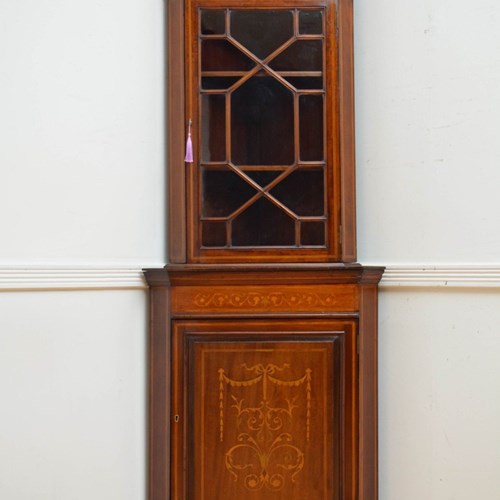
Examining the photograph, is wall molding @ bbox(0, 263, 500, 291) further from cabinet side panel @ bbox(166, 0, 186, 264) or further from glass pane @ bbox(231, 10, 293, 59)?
glass pane @ bbox(231, 10, 293, 59)

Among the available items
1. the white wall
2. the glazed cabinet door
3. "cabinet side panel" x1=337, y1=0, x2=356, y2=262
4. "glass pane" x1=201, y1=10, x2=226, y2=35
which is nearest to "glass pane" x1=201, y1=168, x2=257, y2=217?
the glazed cabinet door

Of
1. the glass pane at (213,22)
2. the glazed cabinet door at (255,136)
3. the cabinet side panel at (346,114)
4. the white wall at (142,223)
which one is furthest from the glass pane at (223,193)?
the glass pane at (213,22)

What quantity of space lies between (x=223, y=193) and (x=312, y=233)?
0.24m

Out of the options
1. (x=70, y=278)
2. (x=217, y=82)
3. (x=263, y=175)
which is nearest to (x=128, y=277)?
(x=70, y=278)

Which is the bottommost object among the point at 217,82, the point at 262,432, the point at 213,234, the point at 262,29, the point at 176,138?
the point at 262,432

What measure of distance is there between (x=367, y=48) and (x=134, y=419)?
108cm

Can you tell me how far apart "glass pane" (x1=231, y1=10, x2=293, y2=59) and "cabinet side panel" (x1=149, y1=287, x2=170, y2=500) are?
2.06 feet

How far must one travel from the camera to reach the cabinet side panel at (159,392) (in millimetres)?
1353

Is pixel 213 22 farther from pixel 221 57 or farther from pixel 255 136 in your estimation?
pixel 255 136

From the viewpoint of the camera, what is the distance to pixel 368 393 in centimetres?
136

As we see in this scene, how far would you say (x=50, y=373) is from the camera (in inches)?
49.9

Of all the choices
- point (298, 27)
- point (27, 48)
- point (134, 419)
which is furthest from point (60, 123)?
point (134, 419)

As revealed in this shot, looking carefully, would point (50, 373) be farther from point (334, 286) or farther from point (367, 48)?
point (367, 48)

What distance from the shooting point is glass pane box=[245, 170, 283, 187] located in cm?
138
